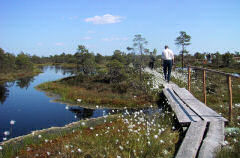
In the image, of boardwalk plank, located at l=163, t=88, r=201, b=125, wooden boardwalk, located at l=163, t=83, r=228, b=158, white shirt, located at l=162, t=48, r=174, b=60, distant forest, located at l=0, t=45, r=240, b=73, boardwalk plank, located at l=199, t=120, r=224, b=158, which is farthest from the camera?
distant forest, located at l=0, t=45, r=240, b=73

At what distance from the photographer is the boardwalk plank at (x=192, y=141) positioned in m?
3.97

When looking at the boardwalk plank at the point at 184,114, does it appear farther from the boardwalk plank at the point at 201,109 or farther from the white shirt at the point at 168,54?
the white shirt at the point at 168,54

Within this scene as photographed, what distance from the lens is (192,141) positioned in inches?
178

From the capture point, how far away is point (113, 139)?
5125 mm

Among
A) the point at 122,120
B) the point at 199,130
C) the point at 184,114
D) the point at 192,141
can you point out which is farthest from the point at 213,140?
the point at 122,120

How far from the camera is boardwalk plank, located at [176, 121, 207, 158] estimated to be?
156 inches

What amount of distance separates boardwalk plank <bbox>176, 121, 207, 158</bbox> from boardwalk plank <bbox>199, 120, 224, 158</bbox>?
13 centimetres

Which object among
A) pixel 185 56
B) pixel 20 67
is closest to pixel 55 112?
pixel 185 56

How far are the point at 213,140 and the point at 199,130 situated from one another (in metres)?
0.59

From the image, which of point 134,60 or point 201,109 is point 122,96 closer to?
point 201,109

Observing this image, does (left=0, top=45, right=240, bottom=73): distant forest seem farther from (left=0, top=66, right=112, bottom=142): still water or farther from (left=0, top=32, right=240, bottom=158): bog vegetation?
(left=0, top=66, right=112, bottom=142): still water

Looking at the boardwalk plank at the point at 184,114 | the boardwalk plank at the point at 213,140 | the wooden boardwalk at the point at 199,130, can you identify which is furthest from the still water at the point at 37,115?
the boardwalk plank at the point at 213,140

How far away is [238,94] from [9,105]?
17.7 meters

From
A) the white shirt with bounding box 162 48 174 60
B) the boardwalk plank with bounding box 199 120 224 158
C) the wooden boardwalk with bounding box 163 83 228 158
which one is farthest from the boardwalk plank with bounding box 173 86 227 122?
the white shirt with bounding box 162 48 174 60
